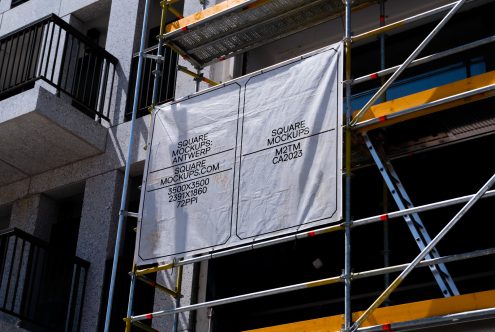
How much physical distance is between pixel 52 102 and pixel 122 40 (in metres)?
2.27

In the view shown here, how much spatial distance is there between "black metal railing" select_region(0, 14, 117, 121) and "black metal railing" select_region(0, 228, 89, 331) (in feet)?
7.57

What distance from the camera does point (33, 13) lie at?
63.9 ft

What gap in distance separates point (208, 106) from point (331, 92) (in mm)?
1875

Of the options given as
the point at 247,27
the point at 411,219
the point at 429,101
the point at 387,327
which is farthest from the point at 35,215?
the point at 387,327

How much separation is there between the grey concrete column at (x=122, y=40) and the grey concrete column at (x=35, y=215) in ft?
5.24

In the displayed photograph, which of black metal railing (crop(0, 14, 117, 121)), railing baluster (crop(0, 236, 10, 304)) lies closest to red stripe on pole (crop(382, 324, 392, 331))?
railing baluster (crop(0, 236, 10, 304))

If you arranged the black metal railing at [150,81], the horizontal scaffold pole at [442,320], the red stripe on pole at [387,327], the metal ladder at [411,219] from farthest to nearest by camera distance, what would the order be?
the black metal railing at [150,81] < the metal ladder at [411,219] < the red stripe on pole at [387,327] < the horizontal scaffold pole at [442,320]

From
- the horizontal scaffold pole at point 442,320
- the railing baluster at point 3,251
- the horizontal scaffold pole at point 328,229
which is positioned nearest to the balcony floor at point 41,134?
the railing baluster at point 3,251

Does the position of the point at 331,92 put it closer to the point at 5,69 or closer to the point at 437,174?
the point at 437,174

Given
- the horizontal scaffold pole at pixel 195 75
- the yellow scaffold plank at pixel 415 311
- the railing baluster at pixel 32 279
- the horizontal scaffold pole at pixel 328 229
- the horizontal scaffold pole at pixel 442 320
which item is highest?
the horizontal scaffold pole at pixel 195 75

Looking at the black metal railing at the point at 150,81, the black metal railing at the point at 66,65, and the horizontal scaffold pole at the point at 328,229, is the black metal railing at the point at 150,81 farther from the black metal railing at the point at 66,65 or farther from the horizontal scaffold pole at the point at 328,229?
the horizontal scaffold pole at the point at 328,229

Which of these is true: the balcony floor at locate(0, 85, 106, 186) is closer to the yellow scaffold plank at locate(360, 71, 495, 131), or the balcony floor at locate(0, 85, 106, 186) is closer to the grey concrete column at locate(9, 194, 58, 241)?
the grey concrete column at locate(9, 194, 58, 241)

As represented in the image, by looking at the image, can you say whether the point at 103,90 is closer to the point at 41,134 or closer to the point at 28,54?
the point at 41,134

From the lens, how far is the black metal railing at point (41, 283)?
15.2 m
